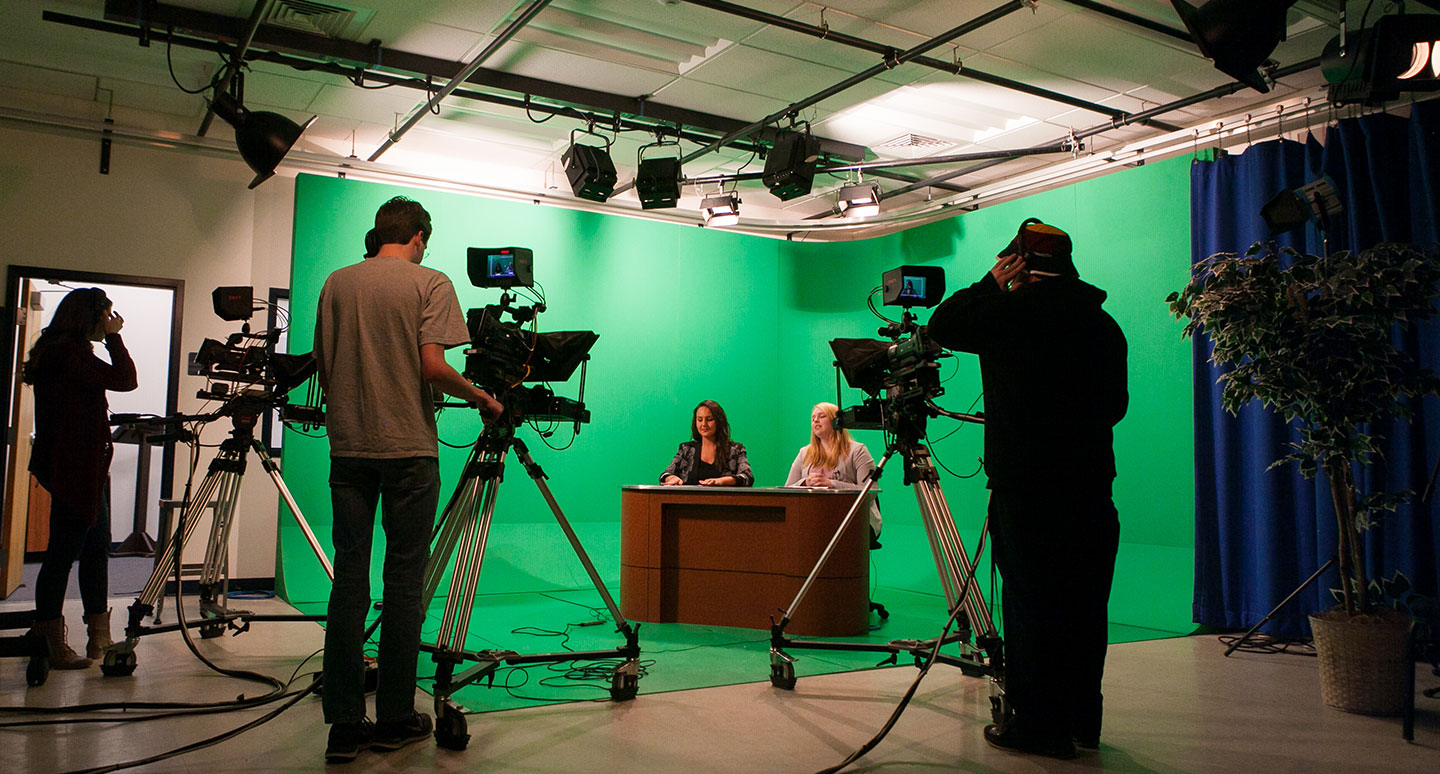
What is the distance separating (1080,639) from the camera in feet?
8.80

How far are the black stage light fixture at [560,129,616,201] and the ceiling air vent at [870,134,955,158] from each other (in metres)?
2.07

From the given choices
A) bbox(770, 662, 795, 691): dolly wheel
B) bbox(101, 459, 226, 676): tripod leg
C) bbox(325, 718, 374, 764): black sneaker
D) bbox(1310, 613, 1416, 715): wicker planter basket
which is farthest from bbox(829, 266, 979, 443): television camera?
bbox(101, 459, 226, 676): tripod leg

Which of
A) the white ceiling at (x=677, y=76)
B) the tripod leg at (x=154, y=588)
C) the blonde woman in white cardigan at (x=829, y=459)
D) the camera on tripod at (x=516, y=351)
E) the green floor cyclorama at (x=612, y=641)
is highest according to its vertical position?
the white ceiling at (x=677, y=76)

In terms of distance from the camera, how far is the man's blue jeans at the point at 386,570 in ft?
8.76

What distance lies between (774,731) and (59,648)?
9.42ft

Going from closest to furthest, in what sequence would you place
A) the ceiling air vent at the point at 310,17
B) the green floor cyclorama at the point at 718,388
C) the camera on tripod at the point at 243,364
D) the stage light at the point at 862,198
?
the camera on tripod at the point at 243,364, the ceiling air vent at the point at 310,17, the green floor cyclorama at the point at 718,388, the stage light at the point at 862,198

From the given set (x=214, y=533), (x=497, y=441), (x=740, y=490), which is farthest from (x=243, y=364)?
(x=740, y=490)

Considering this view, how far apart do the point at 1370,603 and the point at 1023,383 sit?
2042 mm

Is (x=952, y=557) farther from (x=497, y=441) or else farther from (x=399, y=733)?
(x=399, y=733)

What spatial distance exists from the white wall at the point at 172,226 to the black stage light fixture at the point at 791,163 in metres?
3.41

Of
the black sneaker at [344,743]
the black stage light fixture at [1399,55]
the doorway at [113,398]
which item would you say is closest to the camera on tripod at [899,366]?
the black stage light fixture at [1399,55]

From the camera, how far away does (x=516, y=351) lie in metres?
3.19

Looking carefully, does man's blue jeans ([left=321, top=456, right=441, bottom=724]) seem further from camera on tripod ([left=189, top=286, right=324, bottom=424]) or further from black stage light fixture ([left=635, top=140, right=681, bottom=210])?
black stage light fixture ([left=635, top=140, right=681, bottom=210])

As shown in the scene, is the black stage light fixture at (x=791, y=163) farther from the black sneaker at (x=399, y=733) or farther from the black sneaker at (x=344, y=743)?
the black sneaker at (x=344, y=743)
